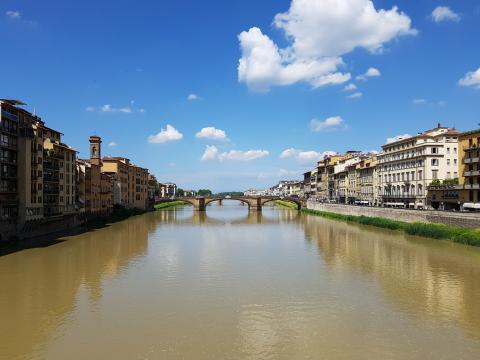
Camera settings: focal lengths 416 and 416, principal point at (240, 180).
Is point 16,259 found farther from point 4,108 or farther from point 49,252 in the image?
point 4,108

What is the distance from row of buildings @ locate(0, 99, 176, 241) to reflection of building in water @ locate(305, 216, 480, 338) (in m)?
30.6

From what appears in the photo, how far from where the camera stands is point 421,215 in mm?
55562

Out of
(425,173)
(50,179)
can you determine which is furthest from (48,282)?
(425,173)

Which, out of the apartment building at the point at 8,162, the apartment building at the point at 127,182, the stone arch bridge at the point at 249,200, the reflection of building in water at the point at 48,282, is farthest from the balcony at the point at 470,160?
the stone arch bridge at the point at 249,200

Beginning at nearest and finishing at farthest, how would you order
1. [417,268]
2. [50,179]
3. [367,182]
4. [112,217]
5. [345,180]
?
[417,268] → [50,179] → [112,217] → [367,182] → [345,180]

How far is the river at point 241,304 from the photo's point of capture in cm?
1634

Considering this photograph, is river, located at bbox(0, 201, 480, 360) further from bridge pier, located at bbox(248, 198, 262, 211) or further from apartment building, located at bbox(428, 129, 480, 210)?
bridge pier, located at bbox(248, 198, 262, 211)

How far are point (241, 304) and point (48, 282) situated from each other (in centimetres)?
1377

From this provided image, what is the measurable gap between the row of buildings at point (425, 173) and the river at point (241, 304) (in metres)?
19.0

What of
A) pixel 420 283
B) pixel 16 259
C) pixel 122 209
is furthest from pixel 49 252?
pixel 122 209

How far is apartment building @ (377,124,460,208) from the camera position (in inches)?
2571

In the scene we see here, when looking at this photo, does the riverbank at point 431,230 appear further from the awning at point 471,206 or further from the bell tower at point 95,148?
the bell tower at point 95,148

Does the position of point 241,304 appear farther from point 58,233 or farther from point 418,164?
point 418,164

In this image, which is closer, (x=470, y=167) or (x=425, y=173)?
(x=470, y=167)
